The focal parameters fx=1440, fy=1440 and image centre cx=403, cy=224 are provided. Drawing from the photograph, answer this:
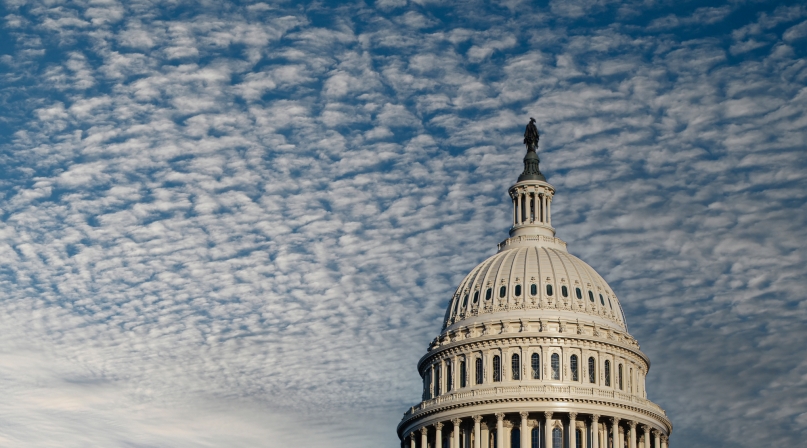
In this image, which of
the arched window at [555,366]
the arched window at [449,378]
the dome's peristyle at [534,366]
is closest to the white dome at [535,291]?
the dome's peristyle at [534,366]

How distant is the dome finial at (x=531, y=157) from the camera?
164500 millimetres

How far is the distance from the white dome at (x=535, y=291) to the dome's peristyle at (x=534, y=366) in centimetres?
15

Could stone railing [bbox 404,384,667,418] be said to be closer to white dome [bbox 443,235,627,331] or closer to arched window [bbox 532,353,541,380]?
arched window [bbox 532,353,541,380]

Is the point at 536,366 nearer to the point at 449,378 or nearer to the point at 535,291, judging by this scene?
the point at 535,291

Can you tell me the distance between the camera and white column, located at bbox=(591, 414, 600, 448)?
142000mm

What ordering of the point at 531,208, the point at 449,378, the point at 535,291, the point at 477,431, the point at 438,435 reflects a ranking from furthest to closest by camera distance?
1. the point at 531,208
2. the point at 535,291
3. the point at 449,378
4. the point at 438,435
5. the point at 477,431

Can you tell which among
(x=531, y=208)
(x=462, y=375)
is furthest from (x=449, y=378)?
(x=531, y=208)

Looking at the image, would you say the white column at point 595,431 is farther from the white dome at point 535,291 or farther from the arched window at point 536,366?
the white dome at point 535,291


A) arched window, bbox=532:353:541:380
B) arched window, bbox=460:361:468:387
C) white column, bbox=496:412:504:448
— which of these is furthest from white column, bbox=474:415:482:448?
arched window, bbox=532:353:541:380

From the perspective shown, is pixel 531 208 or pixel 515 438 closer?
pixel 515 438

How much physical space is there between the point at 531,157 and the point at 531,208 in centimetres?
666

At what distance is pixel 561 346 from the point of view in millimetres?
147250

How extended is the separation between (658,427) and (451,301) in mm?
27083

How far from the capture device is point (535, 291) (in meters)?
152
